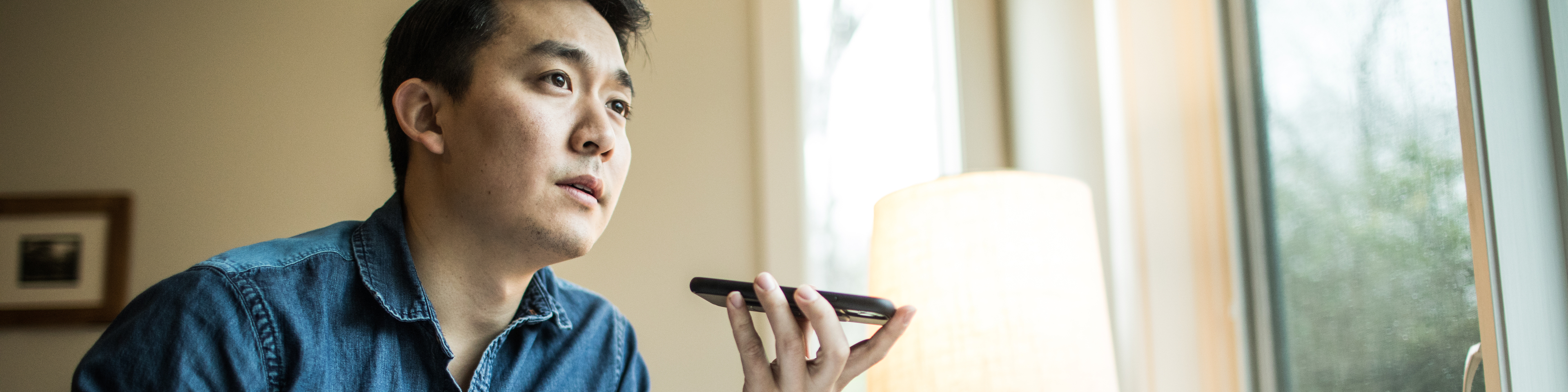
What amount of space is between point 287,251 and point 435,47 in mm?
287

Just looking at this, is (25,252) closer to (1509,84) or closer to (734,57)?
(734,57)

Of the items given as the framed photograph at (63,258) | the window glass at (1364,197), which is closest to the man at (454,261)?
the window glass at (1364,197)

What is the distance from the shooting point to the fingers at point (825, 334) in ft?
2.59

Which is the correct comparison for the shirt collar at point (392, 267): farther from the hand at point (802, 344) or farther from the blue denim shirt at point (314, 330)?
the hand at point (802, 344)

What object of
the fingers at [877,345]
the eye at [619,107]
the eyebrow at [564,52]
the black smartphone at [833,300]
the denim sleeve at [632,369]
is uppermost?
the eyebrow at [564,52]

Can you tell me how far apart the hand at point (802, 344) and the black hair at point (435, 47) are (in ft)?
1.42

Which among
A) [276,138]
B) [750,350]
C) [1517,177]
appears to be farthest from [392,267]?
[276,138]

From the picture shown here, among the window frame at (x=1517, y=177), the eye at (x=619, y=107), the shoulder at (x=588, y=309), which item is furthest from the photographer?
the shoulder at (x=588, y=309)

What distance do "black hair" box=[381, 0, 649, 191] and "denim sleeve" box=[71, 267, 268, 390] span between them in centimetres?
27

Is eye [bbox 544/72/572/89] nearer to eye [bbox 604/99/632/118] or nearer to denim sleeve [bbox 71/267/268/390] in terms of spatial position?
eye [bbox 604/99/632/118]

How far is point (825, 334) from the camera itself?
83 cm

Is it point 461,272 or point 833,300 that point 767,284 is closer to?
point 833,300

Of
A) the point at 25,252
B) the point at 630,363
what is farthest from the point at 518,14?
the point at 25,252

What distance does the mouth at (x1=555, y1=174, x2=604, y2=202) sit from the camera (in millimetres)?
905
